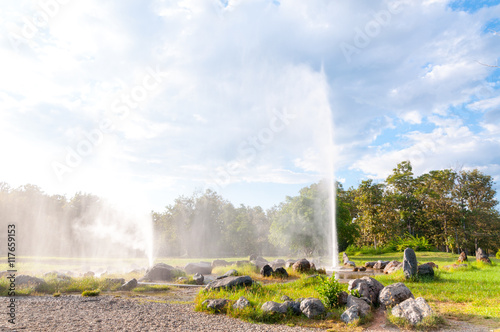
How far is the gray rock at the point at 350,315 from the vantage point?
30.5 feet

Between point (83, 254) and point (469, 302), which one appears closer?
point (469, 302)

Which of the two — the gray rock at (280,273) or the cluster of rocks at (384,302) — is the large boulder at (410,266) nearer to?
the cluster of rocks at (384,302)

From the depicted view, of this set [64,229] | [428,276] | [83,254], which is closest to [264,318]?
[428,276]

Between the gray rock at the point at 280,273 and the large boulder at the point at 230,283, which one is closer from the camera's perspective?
the large boulder at the point at 230,283

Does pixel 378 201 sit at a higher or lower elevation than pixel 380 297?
higher

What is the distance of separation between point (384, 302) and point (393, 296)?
366 millimetres

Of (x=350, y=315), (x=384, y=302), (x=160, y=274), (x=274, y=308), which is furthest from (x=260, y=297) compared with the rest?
(x=160, y=274)

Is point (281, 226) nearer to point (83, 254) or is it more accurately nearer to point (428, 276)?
point (428, 276)

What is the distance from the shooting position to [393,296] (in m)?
10.4

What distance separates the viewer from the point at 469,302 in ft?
37.2

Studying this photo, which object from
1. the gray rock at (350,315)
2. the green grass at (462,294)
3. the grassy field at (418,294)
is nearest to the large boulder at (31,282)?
the grassy field at (418,294)

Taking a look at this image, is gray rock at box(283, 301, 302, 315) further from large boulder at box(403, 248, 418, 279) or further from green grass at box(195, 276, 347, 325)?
large boulder at box(403, 248, 418, 279)

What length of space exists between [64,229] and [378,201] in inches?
2004

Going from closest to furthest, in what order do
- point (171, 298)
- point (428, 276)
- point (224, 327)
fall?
point (224, 327)
point (171, 298)
point (428, 276)
